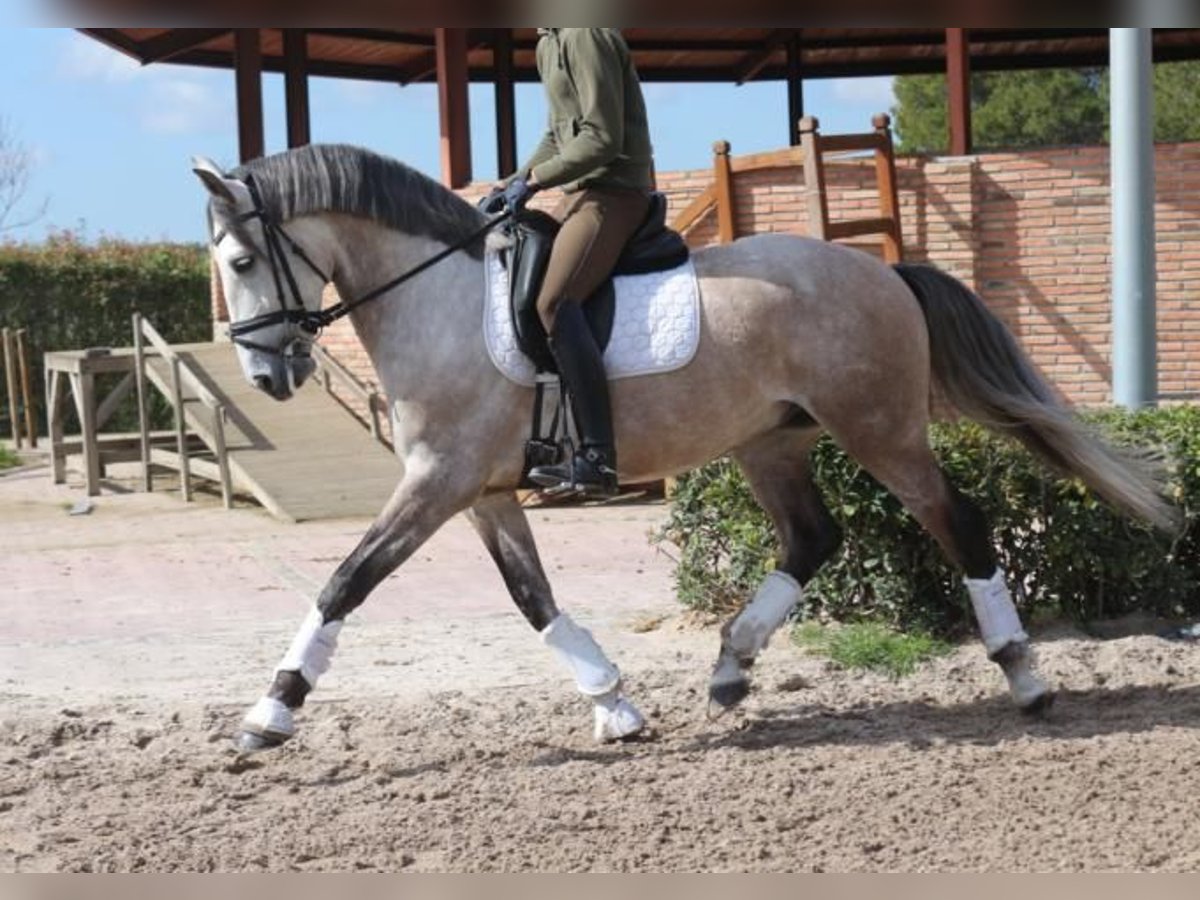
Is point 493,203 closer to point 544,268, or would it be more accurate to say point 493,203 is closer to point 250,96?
point 544,268

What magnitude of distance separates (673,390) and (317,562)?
589 cm

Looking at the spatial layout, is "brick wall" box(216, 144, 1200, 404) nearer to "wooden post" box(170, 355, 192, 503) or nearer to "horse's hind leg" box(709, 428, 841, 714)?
"wooden post" box(170, 355, 192, 503)

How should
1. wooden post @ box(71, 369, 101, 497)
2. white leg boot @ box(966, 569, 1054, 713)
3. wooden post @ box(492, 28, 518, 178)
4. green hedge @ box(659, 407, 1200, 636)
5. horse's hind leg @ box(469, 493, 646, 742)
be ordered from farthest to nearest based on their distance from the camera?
wooden post @ box(492, 28, 518, 178)
wooden post @ box(71, 369, 101, 497)
green hedge @ box(659, 407, 1200, 636)
white leg boot @ box(966, 569, 1054, 713)
horse's hind leg @ box(469, 493, 646, 742)

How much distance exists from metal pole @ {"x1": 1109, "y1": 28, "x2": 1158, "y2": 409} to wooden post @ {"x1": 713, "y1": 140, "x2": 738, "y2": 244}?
6641mm

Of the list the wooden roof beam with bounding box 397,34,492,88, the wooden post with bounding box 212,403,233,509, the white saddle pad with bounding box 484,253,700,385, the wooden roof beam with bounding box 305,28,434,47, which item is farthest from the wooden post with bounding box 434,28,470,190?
the white saddle pad with bounding box 484,253,700,385

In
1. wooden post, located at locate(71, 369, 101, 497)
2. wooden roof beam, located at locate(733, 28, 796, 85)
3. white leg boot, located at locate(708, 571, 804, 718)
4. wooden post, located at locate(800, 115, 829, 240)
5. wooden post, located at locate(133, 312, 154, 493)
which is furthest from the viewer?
wooden roof beam, located at locate(733, 28, 796, 85)

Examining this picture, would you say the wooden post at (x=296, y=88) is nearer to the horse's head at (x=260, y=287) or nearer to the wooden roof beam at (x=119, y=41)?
the wooden roof beam at (x=119, y=41)

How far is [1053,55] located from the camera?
24.7 metres

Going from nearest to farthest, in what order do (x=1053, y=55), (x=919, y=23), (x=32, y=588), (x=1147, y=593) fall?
(x=919, y=23)
(x=1147, y=593)
(x=32, y=588)
(x=1053, y=55)

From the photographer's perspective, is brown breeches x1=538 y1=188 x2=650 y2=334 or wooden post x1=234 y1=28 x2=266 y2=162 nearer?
brown breeches x1=538 y1=188 x2=650 y2=334

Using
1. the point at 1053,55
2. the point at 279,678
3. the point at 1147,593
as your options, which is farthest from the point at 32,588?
the point at 1053,55

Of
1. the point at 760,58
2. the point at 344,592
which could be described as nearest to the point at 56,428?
the point at 760,58

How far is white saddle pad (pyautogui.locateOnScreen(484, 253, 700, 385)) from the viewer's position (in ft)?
19.4

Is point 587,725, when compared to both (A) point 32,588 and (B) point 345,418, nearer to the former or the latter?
(A) point 32,588
